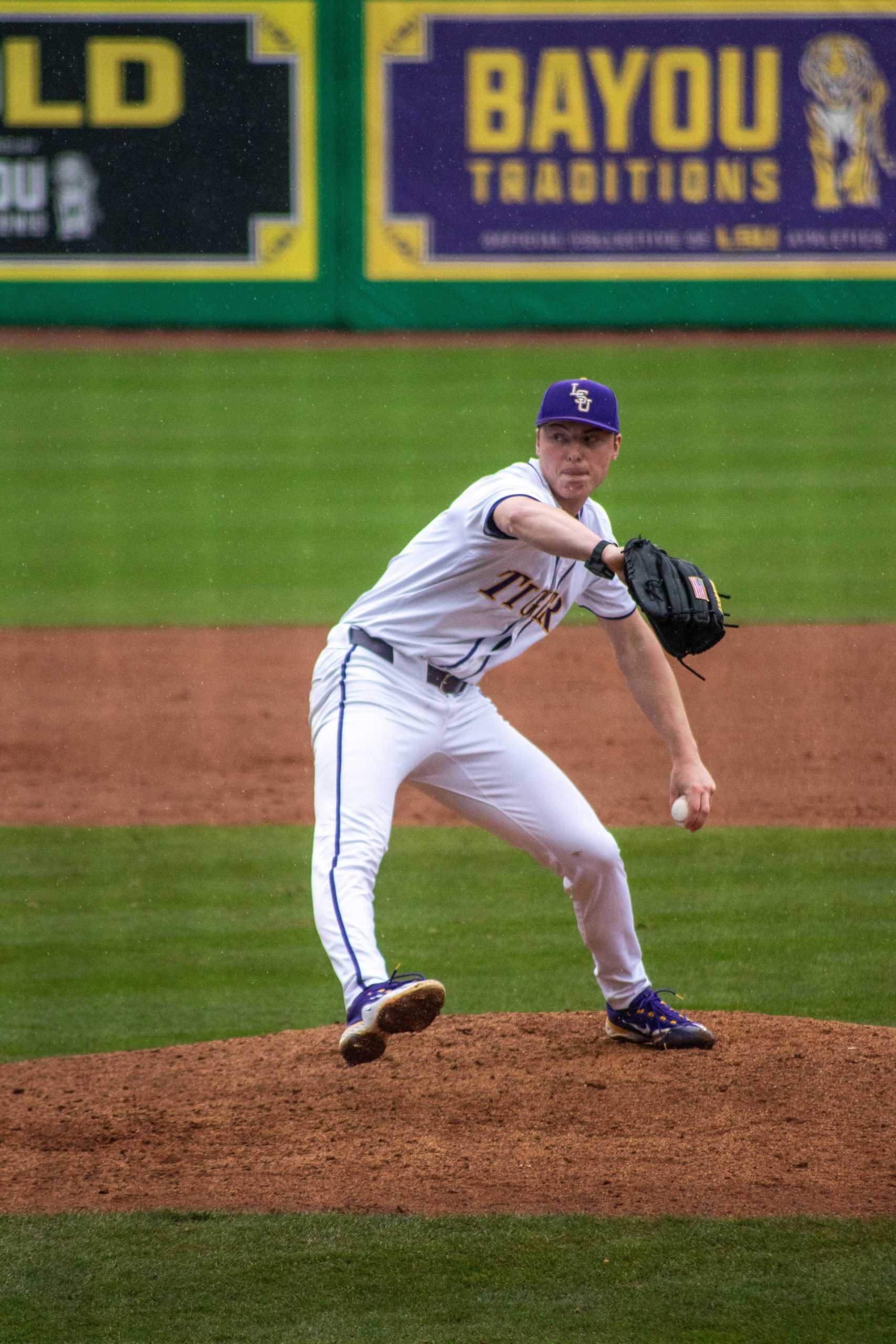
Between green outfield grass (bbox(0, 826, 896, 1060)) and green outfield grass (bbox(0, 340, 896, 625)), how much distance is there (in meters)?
4.67

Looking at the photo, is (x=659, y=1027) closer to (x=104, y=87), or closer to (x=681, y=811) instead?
(x=681, y=811)

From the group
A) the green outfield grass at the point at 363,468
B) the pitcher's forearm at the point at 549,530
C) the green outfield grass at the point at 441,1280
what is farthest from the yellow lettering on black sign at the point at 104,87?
the green outfield grass at the point at 441,1280

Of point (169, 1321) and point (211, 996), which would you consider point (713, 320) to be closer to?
point (211, 996)

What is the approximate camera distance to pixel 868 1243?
310 cm

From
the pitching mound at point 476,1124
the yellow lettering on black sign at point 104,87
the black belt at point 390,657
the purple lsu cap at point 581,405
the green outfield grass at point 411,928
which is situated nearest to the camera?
the pitching mound at point 476,1124

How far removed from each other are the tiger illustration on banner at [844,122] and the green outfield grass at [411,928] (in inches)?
412

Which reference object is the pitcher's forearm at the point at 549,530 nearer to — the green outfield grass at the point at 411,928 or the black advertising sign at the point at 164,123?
the green outfield grass at the point at 411,928

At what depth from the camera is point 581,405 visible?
12.3 ft

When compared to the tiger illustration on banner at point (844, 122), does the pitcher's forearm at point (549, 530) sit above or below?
below

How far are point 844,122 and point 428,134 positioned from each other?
3917 millimetres

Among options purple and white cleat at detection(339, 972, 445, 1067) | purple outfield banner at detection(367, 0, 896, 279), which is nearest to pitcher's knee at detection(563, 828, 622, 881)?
purple and white cleat at detection(339, 972, 445, 1067)

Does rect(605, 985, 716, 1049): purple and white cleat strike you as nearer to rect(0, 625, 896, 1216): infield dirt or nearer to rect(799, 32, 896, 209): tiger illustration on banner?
rect(0, 625, 896, 1216): infield dirt

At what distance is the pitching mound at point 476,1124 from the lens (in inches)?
132

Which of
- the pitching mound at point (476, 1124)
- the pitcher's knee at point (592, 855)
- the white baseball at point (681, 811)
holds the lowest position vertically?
the pitching mound at point (476, 1124)
